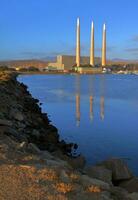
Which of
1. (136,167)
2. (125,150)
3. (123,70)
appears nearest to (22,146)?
(136,167)

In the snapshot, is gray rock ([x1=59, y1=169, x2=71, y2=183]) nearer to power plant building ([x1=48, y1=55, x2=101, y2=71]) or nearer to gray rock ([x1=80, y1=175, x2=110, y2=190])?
gray rock ([x1=80, y1=175, x2=110, y2=190])

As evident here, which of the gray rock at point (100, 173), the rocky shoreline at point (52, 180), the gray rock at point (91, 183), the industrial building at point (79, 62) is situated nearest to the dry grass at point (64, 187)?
the rocky shoreline at point (52, 180)

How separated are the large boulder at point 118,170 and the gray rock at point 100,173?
5.0 inches

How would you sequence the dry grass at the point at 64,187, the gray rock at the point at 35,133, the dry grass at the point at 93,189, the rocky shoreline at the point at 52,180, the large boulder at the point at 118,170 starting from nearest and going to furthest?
the rocky shoreline at the point at 52,180
the dry grass at the point at 64,187
the dry grass at the point at 93,189
the large boulder at the point at 118,170
the gray rock at the point at 35,133

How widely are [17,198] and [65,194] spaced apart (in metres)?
0.57

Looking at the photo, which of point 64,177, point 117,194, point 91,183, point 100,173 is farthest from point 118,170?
point 64,177

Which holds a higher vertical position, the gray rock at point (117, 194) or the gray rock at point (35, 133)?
the gray rock at point (117, 194)

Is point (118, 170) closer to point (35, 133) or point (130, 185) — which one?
point (130, 185)

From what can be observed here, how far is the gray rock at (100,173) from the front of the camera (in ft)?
23.2

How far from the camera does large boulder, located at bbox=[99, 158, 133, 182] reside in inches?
291

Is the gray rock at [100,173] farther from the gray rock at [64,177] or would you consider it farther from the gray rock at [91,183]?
the gray rock at [64,177]

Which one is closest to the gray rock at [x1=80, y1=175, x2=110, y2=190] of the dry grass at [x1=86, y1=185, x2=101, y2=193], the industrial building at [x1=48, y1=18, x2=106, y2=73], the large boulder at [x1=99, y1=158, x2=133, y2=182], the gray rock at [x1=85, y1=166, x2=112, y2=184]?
the dry grass at [x1=86, y1=185, x2=101, y2=193]

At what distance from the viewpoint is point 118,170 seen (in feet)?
24.7

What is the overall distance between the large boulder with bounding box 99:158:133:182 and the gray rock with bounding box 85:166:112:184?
0.42ft
